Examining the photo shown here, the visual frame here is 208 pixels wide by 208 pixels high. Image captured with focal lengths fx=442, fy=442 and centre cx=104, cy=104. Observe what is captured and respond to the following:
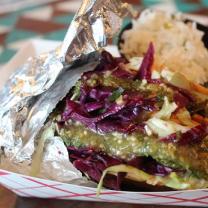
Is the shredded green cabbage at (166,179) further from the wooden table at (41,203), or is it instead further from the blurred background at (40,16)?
the blurred background at (40,16)

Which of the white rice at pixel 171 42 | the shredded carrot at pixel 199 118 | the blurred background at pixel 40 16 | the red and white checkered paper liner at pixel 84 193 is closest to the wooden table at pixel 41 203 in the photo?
the red and white checkered paper liner at pixel 84 193

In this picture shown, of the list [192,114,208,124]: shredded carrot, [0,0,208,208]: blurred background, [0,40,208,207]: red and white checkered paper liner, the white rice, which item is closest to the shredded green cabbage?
[0,40,208,207]: red and white checkered paper liner

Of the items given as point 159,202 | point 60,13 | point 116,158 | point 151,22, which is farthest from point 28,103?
point 60,13

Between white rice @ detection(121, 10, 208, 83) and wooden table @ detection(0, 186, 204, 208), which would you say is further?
white rice @ detection(121, 10, 208, 83)

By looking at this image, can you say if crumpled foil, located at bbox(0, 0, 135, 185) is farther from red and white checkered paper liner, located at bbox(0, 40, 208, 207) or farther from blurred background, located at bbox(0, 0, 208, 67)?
blurred background, located at bbox(0, 0, 208, 67)

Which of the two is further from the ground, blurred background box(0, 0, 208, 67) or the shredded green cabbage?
blurred background box(0, 0, 208, 67)
